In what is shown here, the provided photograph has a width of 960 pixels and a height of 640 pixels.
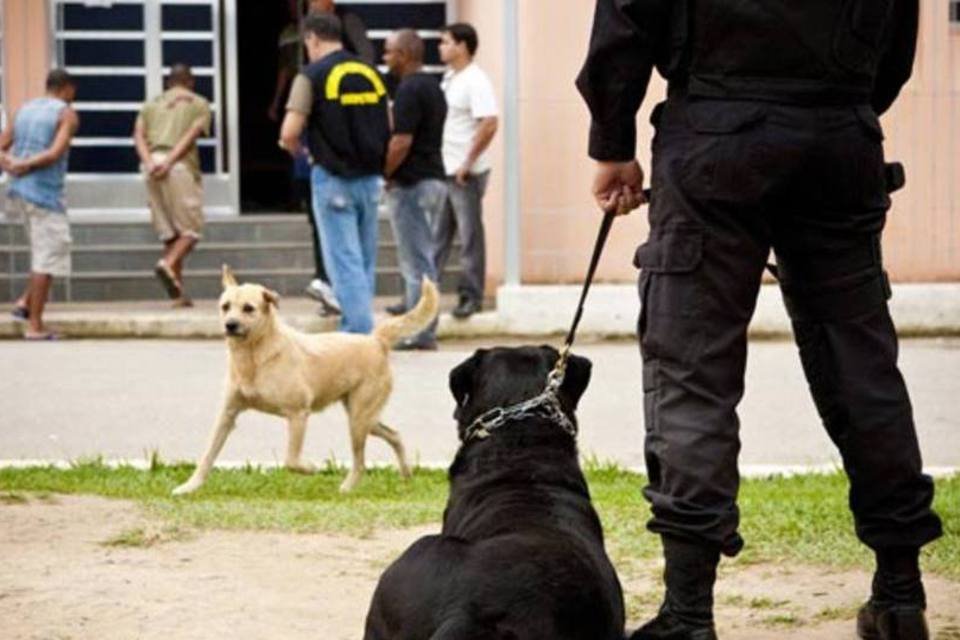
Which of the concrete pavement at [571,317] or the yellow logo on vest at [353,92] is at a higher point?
the yellow logo on vest at [353,92]

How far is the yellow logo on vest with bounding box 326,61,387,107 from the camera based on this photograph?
45.9 ft

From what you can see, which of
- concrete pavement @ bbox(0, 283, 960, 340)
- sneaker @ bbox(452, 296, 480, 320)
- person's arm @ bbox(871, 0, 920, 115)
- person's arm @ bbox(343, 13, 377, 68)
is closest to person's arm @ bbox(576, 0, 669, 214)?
person's arm @ bbox(871, 0, 920, 115)

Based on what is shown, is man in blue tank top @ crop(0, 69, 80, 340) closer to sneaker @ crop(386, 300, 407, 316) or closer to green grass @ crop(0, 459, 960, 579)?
sneaker @ crop(386, 300, 407, 316)

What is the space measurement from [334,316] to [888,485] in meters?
11.2

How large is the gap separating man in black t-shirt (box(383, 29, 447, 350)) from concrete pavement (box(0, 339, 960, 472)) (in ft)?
1.84

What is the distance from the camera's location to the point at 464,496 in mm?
5207

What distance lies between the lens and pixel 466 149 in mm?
15914

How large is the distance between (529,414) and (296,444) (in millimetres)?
4608

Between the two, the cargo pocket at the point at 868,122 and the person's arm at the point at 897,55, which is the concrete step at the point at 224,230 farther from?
the cargo pocket at the point at 868,122

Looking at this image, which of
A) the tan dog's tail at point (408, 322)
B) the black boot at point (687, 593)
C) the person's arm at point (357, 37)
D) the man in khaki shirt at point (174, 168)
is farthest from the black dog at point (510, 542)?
the man in khaki shirt at point (174, 168)

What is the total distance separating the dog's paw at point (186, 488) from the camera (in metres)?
8.98

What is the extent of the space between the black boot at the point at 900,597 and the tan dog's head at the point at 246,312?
16.7 feet

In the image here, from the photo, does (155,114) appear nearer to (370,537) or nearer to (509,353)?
(370,537)

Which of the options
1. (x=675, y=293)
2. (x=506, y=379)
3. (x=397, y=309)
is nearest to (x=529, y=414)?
(x=506, y=379)
